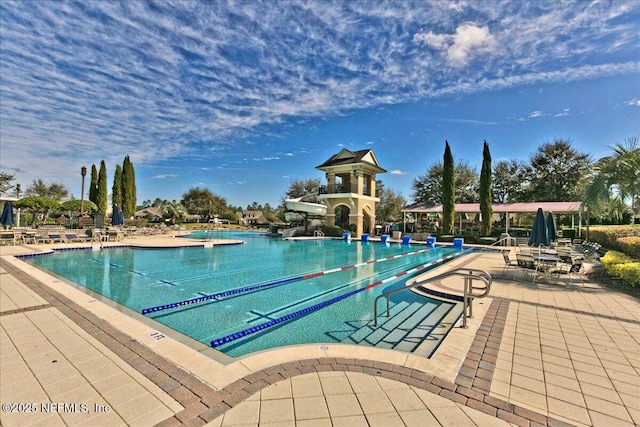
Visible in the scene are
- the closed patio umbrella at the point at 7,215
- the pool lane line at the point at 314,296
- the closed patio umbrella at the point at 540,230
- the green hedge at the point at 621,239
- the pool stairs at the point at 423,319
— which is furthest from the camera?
the closed patio umbrella at the point at 7,215

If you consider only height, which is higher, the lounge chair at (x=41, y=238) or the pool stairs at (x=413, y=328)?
the lounge chair at (x=41, y=238)

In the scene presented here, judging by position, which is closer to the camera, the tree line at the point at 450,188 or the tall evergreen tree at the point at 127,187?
the tree line at the point at 450,188

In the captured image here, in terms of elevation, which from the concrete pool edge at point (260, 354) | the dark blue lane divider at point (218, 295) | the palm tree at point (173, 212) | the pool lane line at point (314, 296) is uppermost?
the palm tree at point (173, 212)

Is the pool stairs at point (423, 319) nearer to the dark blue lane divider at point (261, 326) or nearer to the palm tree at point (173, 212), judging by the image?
the dark blue lane divider at point (261, 326)

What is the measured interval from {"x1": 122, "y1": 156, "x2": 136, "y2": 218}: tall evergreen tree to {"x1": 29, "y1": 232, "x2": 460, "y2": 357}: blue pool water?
24.4 meters

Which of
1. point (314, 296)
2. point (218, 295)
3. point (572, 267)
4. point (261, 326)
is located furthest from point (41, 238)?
point (572, 267)

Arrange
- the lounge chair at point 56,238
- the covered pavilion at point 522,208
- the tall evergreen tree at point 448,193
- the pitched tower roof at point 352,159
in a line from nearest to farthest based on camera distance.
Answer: the lounge chair at point 56,238
the covered pavilion at point 522,208
the tall evergreen tree at point 448,193
the pitched tower roof at point 352,159

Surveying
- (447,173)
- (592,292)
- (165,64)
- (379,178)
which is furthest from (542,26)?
(379,178)

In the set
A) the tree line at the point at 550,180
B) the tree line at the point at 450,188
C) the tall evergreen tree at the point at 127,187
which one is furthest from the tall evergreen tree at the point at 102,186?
the tree line at the point at 550,180

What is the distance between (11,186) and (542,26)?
1764 inches

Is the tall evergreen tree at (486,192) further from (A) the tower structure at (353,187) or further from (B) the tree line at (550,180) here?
(A) the tower structure at (353,187)

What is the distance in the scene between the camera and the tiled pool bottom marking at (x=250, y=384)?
2299 millimetres

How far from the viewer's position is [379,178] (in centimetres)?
4334

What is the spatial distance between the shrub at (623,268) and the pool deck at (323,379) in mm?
3021
